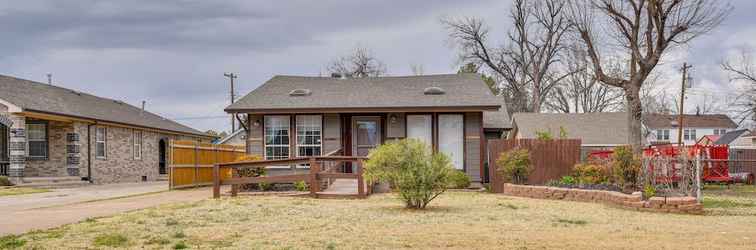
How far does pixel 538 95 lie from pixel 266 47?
22767 mm

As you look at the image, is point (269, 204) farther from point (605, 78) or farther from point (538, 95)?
point (538, 95)

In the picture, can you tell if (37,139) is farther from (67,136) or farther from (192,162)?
(192,162)

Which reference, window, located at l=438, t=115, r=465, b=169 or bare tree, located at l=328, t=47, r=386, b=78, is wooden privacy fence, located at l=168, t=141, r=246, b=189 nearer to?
window, located at l=438, t=115, r=465, b=169

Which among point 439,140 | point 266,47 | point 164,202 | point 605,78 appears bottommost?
point 164,202

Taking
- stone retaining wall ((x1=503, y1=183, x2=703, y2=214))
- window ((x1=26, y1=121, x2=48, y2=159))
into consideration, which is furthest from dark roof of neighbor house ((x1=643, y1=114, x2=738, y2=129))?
window ((x1=26, y1=121, x2=48, y2=159))

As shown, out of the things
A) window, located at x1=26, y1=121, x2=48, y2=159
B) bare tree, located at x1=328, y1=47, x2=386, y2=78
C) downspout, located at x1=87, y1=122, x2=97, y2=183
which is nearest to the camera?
window, located at x1=26, y1=121, x2=48, y2=159

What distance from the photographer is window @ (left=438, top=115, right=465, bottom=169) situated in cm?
2053

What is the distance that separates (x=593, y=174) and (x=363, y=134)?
7779 millimetres

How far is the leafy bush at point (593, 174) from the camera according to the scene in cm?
1565

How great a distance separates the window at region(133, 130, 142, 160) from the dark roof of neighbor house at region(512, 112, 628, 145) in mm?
18749

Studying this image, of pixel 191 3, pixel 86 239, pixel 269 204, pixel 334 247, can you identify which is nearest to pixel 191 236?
pixel 86 239

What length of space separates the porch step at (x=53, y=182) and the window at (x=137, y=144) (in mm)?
4909

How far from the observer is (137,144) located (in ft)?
99.6

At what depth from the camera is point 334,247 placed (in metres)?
7.50
